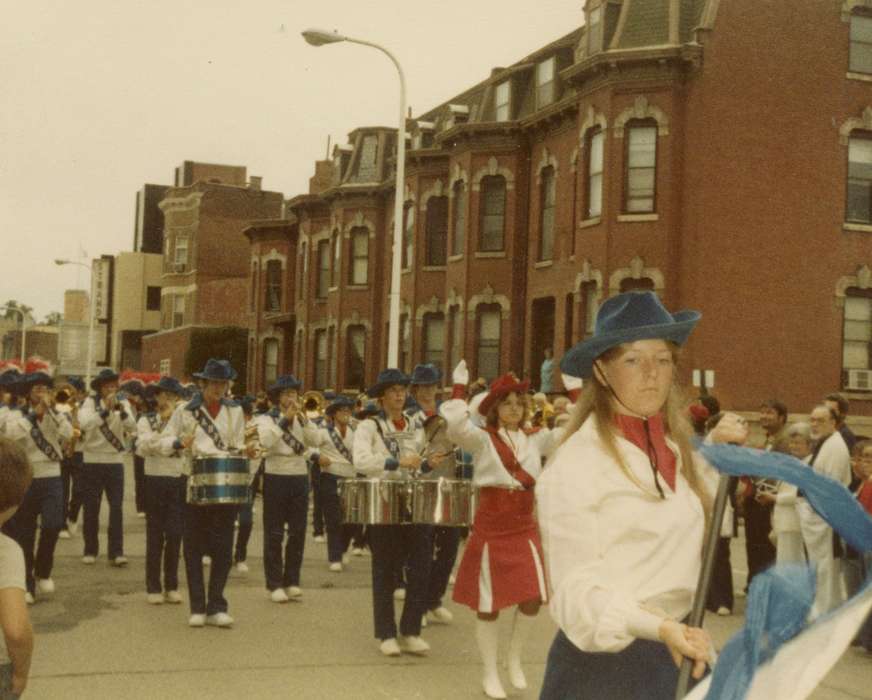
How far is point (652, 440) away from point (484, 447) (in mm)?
5344

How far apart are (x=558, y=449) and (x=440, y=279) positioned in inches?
1332

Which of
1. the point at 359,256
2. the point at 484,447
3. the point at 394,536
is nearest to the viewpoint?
the point at 484,447

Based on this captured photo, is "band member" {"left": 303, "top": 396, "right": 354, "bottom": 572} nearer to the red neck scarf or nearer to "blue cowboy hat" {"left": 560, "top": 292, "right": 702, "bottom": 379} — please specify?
"blue cowboy hat" {"left": 560, "top": 292, "right": 702, "bottom": 379}

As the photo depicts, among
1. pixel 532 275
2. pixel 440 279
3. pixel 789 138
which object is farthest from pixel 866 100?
pixel 440 279

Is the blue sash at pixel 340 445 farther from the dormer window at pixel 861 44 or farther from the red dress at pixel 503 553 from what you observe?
the dormer window at pixel 861 44

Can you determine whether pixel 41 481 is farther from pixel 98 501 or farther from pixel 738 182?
pixel 738 182

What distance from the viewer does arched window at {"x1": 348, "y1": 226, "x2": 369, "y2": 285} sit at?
43500mm

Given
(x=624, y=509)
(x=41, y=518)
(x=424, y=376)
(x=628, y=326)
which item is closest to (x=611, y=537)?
(x=624, y=509)

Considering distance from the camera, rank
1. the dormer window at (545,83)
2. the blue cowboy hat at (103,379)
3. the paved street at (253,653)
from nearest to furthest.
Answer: the paved street at (253,653) → the blue cowboy hat at (103,379) → the dormer window at (545,83)

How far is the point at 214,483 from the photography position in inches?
433

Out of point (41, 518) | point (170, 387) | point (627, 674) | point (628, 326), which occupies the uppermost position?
point (628, 326)

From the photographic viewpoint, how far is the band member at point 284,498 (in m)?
12.5

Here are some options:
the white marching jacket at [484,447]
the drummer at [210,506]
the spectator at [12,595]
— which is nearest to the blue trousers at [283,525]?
the drummer at [210,506]

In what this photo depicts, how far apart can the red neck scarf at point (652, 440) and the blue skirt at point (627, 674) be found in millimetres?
480
